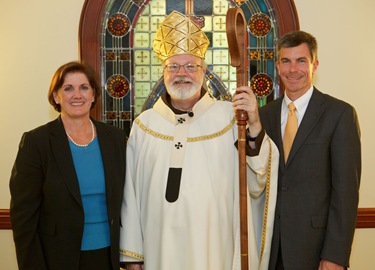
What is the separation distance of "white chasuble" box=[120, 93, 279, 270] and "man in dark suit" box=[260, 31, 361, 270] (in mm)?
97

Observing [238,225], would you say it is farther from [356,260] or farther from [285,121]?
[356,260]

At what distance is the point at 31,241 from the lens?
2.78 m

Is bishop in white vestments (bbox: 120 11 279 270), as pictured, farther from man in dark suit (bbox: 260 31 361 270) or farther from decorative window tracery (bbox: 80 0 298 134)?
decorative window tracery (bbox: 80 0 298 134)

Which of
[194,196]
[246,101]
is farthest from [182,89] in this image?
[194,196]

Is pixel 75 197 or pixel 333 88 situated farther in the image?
pixel 333 88

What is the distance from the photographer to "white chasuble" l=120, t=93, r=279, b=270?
9.43 ft

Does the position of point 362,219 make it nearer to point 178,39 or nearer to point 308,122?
point 308,122

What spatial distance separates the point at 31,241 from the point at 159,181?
79cm

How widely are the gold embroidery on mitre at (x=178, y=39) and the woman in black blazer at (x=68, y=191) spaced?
493 mm

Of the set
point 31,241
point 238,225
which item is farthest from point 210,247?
point 31,241

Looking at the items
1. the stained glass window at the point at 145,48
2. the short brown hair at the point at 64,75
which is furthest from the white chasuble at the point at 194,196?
the stained glass window at the point at 145,48

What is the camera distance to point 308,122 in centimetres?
286

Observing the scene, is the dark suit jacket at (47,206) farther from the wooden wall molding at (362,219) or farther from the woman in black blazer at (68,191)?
the wooden wall molding at (362,219)

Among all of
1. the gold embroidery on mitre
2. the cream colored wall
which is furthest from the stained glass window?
the gold embroidery on mitre
